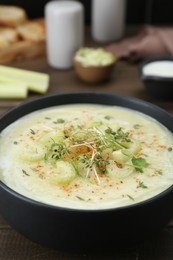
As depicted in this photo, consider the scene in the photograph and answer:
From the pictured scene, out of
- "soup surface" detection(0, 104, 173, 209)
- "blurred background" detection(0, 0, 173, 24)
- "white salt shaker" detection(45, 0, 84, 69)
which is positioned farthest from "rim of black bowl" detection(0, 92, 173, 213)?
"blurred background" detection(0, 0, 173, 24)

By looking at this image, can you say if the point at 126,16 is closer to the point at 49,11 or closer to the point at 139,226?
the point at 49,11

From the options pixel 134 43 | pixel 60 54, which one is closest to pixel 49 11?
pixel 60 54

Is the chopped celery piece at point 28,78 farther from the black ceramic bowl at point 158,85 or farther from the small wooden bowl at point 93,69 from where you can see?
the black ceramic bowl at point 158,85

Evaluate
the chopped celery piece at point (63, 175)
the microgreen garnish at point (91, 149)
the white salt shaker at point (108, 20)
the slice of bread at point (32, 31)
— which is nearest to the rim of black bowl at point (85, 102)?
the microgreen garnish at point (91, 149)

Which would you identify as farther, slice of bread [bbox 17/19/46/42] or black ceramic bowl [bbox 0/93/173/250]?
slice of bread [bbox 17/19/46/42]

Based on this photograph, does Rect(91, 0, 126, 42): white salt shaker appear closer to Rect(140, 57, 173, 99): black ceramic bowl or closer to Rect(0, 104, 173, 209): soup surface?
Rect(140, 57, 173, 99): black ceramic bowl

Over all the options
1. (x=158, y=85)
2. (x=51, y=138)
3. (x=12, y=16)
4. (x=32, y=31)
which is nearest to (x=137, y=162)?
(x=51, y=138)
